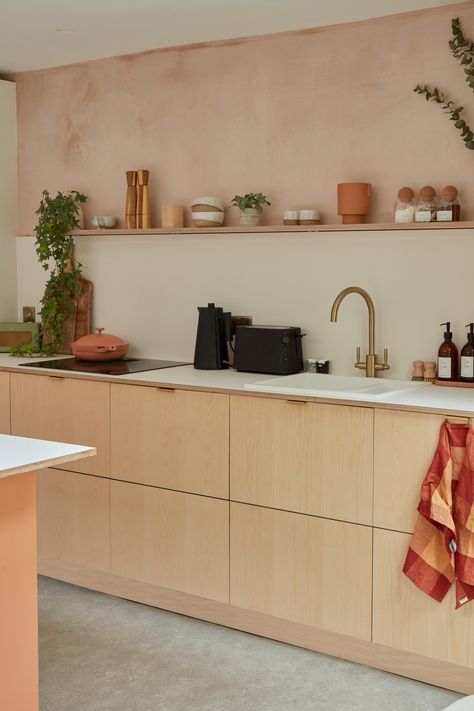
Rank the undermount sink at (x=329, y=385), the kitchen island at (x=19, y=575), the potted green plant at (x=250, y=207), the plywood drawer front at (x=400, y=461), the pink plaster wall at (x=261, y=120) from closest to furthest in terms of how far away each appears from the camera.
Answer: the kitchen island at (x=19, y=575) → the plywood drawer front at (x=400, y=461) → the undermount sink at (x=329, y=385) → the pink plaster wall at (x=261, y=120) → the potted green plant at (x=250, y=207)

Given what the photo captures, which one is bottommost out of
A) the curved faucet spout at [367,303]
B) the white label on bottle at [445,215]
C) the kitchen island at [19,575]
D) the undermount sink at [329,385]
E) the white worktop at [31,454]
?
the kitchen island at [19,575]

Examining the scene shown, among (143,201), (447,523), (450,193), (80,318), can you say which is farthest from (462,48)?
(80,318)

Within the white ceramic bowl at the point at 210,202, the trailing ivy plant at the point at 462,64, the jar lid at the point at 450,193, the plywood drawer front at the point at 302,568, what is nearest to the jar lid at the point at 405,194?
the jar lid at the point at 450,193

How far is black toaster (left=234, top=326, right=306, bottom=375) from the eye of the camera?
394cm

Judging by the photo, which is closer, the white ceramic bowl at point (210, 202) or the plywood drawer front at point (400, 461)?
the plywood drawer front at point (400, 461)

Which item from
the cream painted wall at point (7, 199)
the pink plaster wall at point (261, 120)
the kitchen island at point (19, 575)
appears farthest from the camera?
the cream painted wall at point (7, 199)

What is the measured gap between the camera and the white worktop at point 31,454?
7.64 feet

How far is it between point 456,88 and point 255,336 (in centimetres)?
130

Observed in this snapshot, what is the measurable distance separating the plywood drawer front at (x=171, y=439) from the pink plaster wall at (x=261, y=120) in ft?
3.27

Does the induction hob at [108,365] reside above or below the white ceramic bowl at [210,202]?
below

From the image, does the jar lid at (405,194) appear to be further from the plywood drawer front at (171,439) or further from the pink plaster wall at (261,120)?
the plywood drawer front at (171,439)

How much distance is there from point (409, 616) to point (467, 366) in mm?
991

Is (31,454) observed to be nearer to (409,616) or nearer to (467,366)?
(409,616)

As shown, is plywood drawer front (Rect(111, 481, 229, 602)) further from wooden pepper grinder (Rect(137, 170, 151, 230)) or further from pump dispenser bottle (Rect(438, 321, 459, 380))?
wooden pepper grinder (Rect(137, 170, 151, 230))
